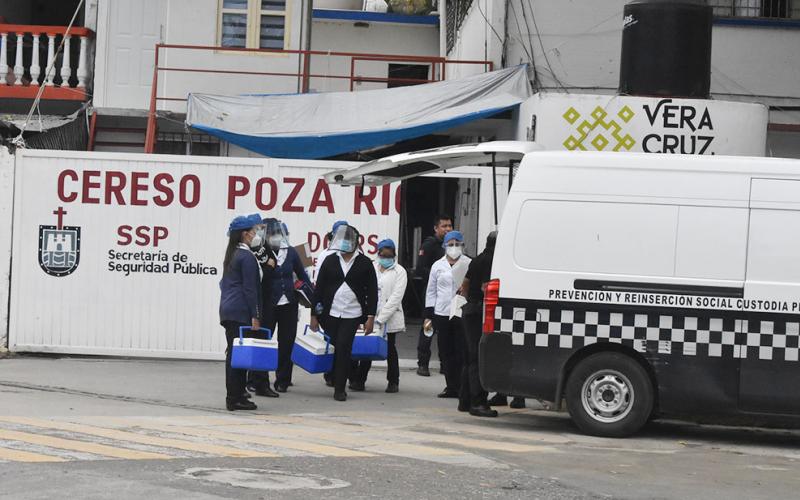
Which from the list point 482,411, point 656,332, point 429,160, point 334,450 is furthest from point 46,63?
point 334,450

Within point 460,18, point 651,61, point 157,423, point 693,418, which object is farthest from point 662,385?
point 460,18

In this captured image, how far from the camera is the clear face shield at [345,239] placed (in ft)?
42.9

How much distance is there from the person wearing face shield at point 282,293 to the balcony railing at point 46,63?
10060 mm

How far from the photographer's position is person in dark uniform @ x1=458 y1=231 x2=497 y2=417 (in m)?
12.0

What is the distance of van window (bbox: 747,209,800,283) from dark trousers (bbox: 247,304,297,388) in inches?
196

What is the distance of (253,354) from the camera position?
11.6 meters

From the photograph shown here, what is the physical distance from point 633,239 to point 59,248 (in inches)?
315

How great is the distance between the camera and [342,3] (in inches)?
1410

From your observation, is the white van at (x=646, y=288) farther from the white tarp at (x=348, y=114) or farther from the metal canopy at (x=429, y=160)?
the white tarp at (x=348, y=114)

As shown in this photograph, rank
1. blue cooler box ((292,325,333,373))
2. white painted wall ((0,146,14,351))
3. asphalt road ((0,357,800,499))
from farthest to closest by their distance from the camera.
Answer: white painted wall ((0,146,14,351)) < blue cooler box ((292,325,333,373)) < asphalt road ((0,357,800,499))

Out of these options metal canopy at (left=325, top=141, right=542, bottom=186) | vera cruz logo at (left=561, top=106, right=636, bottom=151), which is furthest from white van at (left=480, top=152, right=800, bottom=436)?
vera cruz logo at (left=561, top=106, right=636, bottom=151)

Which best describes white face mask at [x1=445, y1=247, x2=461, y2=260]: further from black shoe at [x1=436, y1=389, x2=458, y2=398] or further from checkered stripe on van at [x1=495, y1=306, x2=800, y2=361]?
checkered stripe on van at [x1=495, y1=306, x2=800, y2=361]

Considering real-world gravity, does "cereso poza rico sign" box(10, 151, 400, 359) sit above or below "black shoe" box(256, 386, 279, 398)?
above

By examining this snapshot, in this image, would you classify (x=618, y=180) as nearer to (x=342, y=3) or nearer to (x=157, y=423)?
(x=157, y=423)
